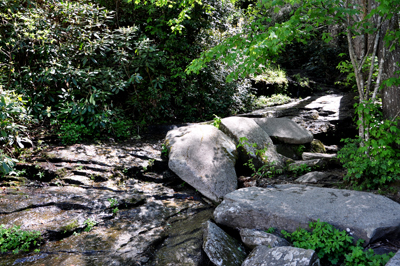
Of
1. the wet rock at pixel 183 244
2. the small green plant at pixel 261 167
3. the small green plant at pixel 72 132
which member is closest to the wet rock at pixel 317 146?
the small green plant at pixel 261 167

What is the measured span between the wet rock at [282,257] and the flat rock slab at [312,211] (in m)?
0.62

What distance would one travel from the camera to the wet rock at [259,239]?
9.72 ft

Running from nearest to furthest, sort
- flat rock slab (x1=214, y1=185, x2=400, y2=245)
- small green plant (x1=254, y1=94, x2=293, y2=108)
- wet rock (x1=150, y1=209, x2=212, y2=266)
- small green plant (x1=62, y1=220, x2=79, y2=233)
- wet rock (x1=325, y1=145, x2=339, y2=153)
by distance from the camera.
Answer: flat rock slab (x1=214, y1=185, x2=400, y2=245) < wet rock (x1=150, y1=209, x2=212, y2=266) < small green plant (x1=62, y1=220, x2=79, y2=233) < wet rock (x1=325, y1=145, x2=339, y2=153) < small green plant (x1=254, y1=94, x2=293, y2=108)

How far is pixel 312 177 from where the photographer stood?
4.77 metres

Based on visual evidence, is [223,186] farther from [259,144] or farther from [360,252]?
[360,252]

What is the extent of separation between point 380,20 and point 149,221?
471cm

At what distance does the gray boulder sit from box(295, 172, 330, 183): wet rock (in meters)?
1.69

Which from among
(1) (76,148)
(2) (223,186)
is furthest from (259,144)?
(1) (76,148)

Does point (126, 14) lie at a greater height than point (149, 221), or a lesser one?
greater

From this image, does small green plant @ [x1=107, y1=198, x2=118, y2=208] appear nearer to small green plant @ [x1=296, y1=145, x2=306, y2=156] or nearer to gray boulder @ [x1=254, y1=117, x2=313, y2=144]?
gray boulder @ [x1=254, y1=117, x2=313, y2=144]

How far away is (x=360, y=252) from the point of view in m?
2.55

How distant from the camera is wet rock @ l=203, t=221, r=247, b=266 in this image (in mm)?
2943

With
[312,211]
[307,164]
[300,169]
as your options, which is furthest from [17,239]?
[307,164]

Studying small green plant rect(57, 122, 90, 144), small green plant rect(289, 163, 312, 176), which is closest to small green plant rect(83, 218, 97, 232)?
small green plant rect(57, 122, 90, 144)
